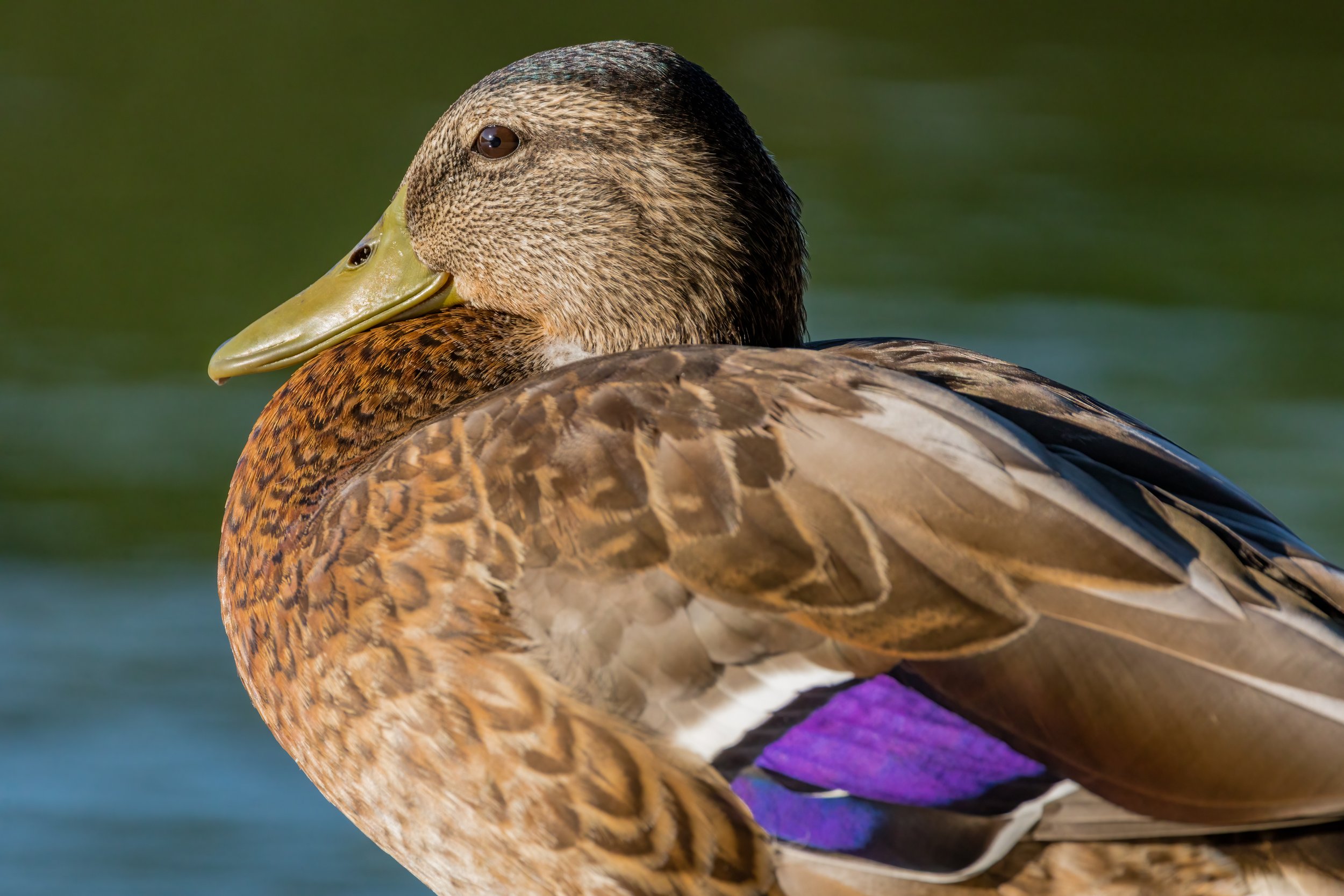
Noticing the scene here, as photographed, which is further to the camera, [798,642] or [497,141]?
[497,141]

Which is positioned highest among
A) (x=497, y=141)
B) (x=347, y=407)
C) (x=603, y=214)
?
(x=497, y=141)

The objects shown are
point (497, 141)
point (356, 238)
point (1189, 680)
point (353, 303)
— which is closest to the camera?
point (1189, 680)

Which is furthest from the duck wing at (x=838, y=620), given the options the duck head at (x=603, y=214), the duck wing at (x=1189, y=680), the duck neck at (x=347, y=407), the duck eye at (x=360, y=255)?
the duck eye at (x=360, y=255)

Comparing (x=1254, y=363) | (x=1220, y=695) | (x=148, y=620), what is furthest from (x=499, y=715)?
(x=1254, y=363)

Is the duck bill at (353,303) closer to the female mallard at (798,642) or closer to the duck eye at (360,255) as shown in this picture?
the duck eye at (360,255)

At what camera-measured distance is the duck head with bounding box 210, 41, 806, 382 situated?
3258 mm

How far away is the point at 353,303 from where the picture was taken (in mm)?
3588

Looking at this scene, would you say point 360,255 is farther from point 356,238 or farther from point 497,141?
point 356,238

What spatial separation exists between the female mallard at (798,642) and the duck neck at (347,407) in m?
0.06

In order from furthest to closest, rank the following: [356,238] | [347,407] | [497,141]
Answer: [356,238] < [497,141] < [347,407]

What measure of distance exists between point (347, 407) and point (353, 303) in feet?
1.48

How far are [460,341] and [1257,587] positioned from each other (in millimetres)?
1588

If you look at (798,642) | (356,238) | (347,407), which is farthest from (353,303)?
(356,238)

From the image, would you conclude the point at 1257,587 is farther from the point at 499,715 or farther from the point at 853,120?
the point at 853,120
